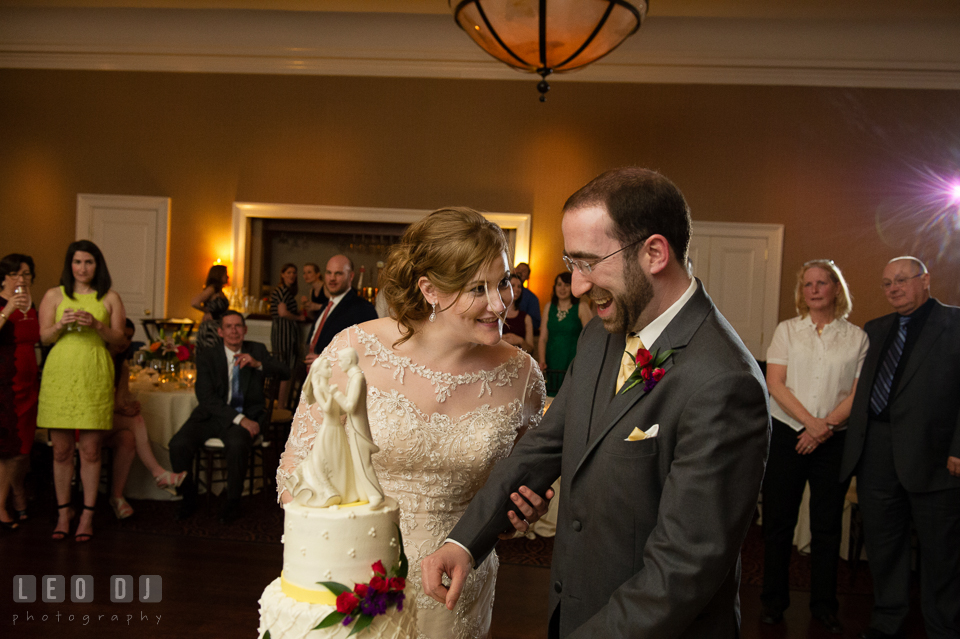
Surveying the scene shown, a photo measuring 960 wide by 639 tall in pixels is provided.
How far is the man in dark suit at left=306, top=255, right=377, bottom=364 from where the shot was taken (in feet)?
18.1

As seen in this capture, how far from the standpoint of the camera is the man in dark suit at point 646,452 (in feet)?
4.44

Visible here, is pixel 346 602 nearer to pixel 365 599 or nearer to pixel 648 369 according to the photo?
pixel 365 599

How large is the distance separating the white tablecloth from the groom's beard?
4.90 m

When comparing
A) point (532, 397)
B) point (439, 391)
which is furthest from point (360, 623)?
point (532, 397)

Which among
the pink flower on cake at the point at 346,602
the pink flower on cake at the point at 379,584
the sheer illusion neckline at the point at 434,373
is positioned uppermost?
the sheer illusion neckline at the point at 434,373

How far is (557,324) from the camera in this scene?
7.57 meters

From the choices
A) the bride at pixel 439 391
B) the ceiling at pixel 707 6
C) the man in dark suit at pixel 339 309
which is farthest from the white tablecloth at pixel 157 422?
the ceiling at pixel 707 6

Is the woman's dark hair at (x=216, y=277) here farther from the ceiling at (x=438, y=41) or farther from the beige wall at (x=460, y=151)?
the ceiling at (x=438, y=41)

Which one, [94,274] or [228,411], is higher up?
[94,274]

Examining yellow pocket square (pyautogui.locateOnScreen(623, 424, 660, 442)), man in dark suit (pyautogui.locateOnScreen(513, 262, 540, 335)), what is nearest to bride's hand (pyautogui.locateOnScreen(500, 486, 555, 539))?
yellow pocket square (pyautogui.locateOnScreen(623, 424, 660, 442))

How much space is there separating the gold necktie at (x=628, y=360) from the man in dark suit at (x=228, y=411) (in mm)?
4327

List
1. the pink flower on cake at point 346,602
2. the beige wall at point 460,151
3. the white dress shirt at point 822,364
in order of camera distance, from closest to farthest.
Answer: the pink flower on cake at point 346,602
the white dress shirt at point 822,364
the beige wall at point 460,151

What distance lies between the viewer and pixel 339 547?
1.25 meters

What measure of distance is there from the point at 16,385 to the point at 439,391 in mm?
3968
